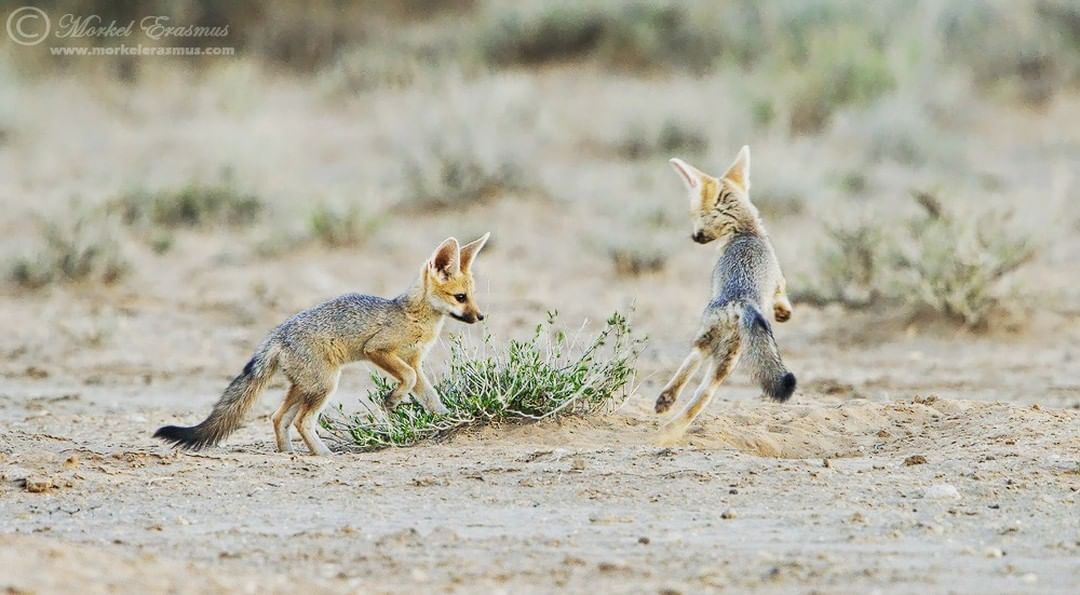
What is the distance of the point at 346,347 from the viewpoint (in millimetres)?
7984

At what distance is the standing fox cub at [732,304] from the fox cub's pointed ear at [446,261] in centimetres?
123

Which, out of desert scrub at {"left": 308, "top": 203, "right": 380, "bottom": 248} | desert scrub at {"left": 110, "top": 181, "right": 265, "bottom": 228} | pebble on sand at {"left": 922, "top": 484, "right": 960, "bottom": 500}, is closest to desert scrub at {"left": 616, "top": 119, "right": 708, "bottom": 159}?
desert scrub at {"left": 110, "top": 181, "right": 265, "bottom": 228}

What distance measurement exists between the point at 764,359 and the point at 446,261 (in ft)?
6.25

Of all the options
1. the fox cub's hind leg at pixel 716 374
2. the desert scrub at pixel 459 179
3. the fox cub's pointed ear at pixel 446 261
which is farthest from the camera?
the desert scrub at pixel 459 179

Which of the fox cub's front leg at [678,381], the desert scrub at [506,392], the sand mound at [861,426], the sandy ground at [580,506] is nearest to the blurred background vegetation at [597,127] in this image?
the sand mound at [861,426]

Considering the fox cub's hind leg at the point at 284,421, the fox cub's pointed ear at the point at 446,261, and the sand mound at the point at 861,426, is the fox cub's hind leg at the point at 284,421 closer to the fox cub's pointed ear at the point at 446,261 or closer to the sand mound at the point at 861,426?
the fox cub's pointed ear at the point at 446,261

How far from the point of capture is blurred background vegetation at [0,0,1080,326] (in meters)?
14.6

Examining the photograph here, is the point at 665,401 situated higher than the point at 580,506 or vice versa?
the point at 665,401

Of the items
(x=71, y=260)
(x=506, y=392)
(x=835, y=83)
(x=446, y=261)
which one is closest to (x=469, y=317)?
(x=446, y=261)

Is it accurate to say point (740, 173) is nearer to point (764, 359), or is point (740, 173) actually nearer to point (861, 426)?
point (861, 426)

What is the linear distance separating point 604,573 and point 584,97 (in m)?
18.1

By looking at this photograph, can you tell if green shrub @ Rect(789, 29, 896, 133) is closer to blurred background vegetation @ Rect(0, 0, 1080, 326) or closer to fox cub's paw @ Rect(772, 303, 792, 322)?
blurred background vegetation @ Rect(0, 0, 1080, 326)

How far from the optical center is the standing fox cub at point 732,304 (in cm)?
706

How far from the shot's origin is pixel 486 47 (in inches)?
1016
